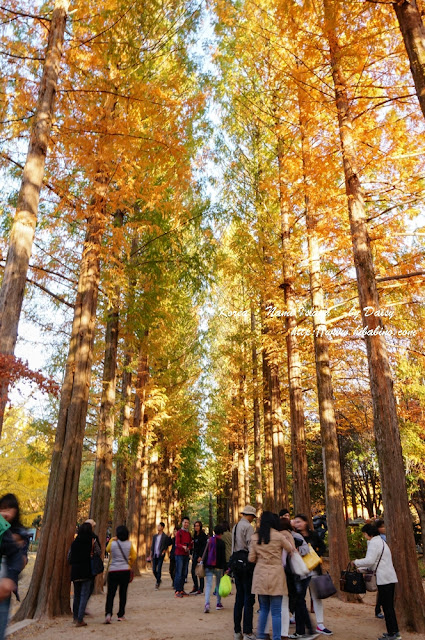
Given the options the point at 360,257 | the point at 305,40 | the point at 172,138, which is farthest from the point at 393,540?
the point at 305,40

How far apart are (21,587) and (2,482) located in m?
13.0

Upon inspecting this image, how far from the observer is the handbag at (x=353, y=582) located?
607 centimetres

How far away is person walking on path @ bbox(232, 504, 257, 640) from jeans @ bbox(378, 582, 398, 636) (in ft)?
5.49

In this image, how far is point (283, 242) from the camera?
13.0 m

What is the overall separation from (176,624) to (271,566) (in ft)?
9.97

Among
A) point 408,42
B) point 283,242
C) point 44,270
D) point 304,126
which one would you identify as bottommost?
point 44,270

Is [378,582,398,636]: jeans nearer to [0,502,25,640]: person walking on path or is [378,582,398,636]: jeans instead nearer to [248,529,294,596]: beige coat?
[248,529,294,596]: beige coat

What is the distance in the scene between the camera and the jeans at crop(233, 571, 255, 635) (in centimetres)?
609

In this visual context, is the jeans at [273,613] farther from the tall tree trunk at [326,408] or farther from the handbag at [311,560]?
the tall tree trunk at [326,408]

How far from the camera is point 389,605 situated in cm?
569

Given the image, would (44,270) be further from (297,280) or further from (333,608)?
(333,608)

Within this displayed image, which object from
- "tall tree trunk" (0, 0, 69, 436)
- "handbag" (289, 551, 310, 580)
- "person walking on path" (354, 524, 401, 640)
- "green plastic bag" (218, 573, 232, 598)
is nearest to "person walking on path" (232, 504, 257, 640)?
"handbag" (289, 551, 310, 580)

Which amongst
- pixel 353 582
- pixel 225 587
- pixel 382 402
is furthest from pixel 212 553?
pixel 382 402

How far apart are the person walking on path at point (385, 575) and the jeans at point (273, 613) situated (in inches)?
49.1
